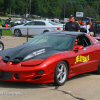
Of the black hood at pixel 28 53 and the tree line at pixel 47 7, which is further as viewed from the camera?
the tree line at pixel 47 7

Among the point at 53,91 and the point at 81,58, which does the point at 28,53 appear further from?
the point at 81,58

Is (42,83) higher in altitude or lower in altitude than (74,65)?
lower

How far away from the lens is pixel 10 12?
11131 centimetres

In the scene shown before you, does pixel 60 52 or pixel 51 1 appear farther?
pixel 51 1

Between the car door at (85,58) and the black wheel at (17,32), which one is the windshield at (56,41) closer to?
the car door at (85,58)

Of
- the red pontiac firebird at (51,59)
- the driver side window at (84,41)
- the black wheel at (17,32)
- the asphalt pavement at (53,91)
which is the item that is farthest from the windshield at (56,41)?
the black wheel at (17,32)

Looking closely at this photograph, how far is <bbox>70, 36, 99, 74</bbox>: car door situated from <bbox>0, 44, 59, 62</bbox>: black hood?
0.66m

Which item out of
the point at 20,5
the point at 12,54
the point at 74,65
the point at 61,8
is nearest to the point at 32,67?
the point at 12,54

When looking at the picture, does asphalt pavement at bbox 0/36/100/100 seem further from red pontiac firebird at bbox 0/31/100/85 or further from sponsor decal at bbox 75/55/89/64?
sponsor decal at bbox 75/55/89/64

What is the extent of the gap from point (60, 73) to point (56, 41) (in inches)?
45.0

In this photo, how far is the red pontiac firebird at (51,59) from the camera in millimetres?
5547

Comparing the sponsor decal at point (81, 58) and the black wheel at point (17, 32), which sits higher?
the sponsor decal at point (81, 58)

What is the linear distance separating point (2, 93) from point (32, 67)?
0.85m

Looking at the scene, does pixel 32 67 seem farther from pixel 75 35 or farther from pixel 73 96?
pixel 75 35
